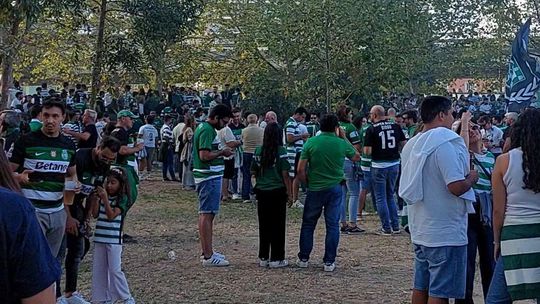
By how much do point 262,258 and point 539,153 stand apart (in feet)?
16.4

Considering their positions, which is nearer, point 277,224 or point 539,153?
point 539,153

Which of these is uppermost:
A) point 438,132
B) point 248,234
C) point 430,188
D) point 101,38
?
point 101,38

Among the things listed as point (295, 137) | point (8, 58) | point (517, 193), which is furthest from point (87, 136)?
point (517, 193)

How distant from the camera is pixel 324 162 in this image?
8867 mm

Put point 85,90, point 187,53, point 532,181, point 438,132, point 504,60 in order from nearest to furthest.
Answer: point 532,181
point 438,132
point 85,90
point 187,53
point 504,60

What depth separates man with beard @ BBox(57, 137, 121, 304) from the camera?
6.95 meters

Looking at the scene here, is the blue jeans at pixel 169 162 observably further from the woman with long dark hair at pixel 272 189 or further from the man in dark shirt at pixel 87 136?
the woman with long dark hair at pixel 272 189

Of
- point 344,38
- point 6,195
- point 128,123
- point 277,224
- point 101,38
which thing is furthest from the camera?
point 344,38

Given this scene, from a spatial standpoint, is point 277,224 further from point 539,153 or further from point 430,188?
point 539,153

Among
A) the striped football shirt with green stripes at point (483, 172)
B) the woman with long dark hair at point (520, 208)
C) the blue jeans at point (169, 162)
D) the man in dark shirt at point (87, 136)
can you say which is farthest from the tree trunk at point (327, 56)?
the woman with long dark hair at point (520, 208)

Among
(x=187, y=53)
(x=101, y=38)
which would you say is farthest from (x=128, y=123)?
(x=187, y=53)

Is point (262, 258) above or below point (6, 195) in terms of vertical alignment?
below

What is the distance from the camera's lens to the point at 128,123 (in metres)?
10.8

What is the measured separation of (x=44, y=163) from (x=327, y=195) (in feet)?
12.0
